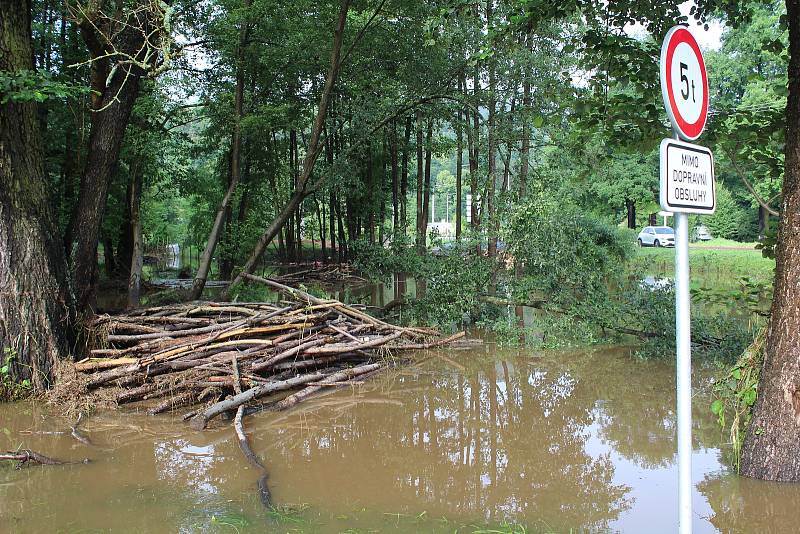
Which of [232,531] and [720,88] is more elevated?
[720,88]

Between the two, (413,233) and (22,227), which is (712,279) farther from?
(22,227)

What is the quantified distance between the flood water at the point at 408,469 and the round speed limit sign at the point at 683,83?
8.84 ft

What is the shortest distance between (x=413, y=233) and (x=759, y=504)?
398 inches

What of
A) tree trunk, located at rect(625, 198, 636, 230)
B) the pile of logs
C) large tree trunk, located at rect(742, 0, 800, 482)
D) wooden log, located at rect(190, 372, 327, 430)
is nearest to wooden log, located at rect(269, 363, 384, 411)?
the pile of logs

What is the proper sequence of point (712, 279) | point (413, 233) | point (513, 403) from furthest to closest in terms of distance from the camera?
point (712, 279) → point (413, 233) → point (513, 403)

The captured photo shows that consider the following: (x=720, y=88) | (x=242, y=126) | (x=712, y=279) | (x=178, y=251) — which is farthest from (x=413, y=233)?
(x=178, y=251)

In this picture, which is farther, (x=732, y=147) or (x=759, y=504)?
(x=732, y=147)

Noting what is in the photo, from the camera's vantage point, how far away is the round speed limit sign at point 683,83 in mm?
2891

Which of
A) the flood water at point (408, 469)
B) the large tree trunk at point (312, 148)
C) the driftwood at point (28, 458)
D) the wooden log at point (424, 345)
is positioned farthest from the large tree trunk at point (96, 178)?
the wooden log at point (424, 345)

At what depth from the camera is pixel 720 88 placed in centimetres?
2998

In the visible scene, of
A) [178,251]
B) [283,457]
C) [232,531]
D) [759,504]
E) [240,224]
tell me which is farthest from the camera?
[178,251]

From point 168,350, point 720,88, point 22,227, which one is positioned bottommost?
point 168,350

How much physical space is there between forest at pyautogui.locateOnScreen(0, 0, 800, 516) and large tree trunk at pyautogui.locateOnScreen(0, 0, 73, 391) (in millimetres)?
23

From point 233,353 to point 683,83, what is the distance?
612cm
